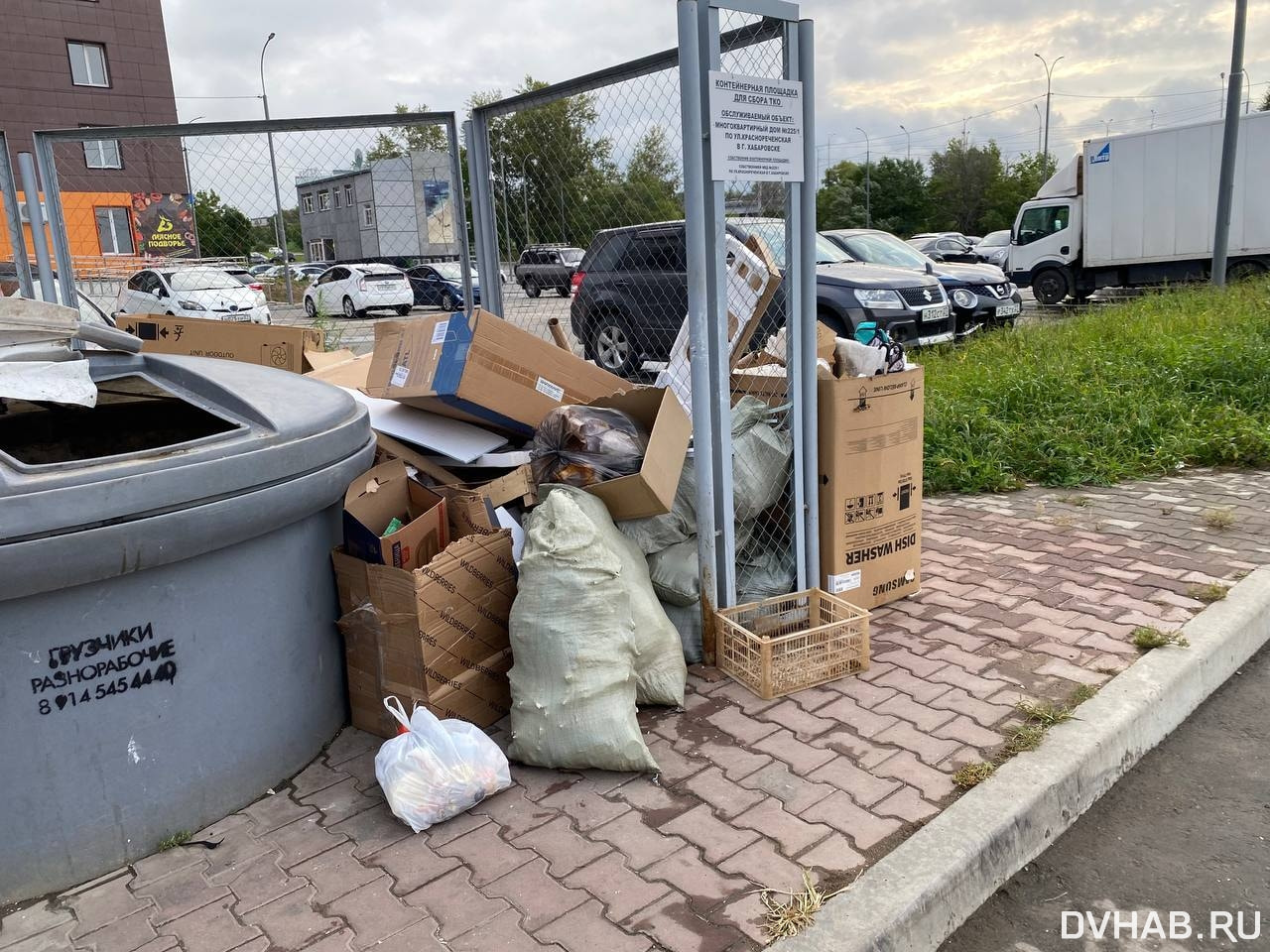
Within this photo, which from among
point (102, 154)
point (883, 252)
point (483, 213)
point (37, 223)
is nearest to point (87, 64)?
point (883, 252)

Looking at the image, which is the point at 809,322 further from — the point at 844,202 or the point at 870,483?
the point at 844,202

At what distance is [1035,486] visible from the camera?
555cm

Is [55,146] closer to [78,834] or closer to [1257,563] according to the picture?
[78,834]

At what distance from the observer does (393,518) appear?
310cm

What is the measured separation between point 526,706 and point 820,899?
973 mm

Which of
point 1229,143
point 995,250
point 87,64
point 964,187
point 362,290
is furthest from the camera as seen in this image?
point 964,187

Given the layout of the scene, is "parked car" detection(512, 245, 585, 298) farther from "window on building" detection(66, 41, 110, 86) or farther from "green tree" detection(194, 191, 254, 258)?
"window on building" detection(66, 41, 110, 86)

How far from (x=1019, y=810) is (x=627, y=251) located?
110 inches

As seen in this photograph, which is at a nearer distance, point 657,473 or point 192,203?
point 657,473

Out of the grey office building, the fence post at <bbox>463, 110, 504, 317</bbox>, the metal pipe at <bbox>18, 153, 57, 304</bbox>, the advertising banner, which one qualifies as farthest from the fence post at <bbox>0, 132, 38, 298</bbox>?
the fence post at <bbox>463, 110, 504, 317</bbox>

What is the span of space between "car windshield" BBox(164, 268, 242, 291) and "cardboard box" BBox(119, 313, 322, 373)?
1.10m

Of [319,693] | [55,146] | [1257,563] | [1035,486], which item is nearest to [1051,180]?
[1035,486]

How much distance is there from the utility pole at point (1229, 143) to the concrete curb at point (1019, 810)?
39.1 ft

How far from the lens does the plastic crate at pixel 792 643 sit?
311 centimetres
